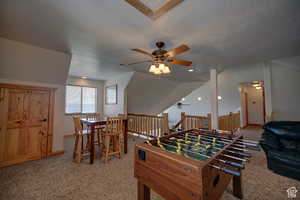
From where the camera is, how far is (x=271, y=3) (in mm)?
1594

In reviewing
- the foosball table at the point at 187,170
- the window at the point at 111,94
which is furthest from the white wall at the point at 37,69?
the foosball table at the point at 187,170

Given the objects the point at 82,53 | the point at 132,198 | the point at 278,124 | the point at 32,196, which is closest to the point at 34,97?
→ the point at 82,53

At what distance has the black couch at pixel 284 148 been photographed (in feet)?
6.99

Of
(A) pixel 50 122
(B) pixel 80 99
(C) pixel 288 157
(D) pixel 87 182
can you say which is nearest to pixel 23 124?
(A) pixel 50 122

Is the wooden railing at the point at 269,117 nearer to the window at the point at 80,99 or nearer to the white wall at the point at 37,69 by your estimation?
the white wall at the point at 37,69

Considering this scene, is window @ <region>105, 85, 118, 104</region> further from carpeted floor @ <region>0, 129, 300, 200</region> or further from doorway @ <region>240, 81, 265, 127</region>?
doorway @ <region>240, 81, 265, 127</region>

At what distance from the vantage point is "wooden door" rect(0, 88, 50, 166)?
8.61ft

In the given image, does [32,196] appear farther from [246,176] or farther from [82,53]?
[246,176]

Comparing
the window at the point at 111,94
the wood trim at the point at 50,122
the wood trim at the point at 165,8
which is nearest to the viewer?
the wood trim at the point at 165,8

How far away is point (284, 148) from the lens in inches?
93.4

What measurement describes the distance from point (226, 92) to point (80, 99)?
709cm

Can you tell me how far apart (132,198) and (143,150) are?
3.22 feet

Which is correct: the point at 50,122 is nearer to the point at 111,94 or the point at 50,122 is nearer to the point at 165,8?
the point at 111,94

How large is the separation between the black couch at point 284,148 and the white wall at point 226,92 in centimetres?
267
